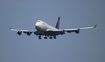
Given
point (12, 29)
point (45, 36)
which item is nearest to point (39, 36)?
point (45, 36)

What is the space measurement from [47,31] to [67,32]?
358 inches

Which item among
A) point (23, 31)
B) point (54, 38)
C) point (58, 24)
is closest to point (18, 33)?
point (23, 31)

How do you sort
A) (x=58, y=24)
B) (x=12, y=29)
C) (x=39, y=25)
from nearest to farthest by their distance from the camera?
(x=39, y=25)
(x=12, y=29)
(x=58, y=24)

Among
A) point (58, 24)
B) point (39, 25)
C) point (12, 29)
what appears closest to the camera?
point (39, 25)

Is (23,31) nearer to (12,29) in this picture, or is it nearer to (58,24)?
(12,29)

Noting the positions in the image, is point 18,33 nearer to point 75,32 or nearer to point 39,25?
point 39,25

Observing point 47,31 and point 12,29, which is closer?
point 47,31

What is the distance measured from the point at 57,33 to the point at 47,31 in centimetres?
510

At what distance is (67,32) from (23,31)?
1684 cm

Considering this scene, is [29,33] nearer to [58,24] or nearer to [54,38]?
[54,38]

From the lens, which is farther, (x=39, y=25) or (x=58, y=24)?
(x=58, y=24)

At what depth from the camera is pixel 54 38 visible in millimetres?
152250

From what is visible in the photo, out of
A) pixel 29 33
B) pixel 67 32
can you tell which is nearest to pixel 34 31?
pixel 29 33

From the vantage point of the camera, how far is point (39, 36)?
15012cm
